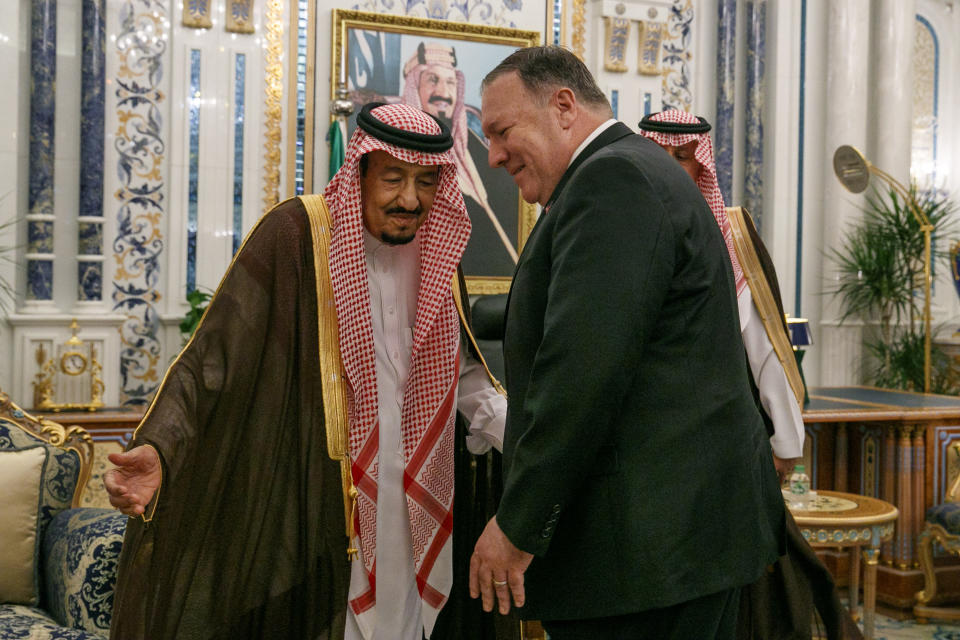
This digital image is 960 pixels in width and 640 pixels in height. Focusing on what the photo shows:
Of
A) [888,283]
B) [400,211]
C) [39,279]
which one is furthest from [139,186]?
[888,283]

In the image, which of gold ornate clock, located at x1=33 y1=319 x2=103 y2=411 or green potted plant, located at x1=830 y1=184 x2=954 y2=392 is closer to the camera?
gold ornate clock, located at x1=33 y1=319 x2=103 y2=411

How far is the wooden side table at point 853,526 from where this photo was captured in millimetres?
3822

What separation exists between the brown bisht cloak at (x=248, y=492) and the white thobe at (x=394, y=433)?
14cm

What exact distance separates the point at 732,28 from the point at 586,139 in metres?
4.86

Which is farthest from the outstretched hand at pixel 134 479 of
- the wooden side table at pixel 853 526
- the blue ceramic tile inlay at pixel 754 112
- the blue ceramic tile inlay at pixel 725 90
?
the blue ceramic tile inlay at pixel 754 112

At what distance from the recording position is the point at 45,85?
4.88 m

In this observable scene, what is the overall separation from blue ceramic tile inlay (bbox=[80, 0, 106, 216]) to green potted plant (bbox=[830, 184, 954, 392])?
14.8ft

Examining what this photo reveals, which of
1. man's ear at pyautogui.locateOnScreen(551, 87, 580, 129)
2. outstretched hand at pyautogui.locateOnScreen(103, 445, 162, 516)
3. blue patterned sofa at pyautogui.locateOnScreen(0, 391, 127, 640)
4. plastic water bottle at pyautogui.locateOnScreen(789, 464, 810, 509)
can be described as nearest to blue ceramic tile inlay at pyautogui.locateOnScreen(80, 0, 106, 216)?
blue patterned sofa at pyautogui.locateOnScreen(0, 391, 127, 640)

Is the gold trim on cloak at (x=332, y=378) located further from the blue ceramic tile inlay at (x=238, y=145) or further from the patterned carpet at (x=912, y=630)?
the patterned carpet at (x=912, y=630)

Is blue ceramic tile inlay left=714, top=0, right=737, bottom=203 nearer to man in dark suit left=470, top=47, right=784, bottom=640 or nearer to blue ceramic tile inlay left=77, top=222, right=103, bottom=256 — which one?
blue ceramic tile inlay left=77, top=222, right=103, bottom=256

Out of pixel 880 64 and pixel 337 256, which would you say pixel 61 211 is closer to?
pixel 337 256

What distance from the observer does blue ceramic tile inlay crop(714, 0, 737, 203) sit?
6312mm

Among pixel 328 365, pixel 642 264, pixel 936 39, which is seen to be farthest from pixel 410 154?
pixel 936 39

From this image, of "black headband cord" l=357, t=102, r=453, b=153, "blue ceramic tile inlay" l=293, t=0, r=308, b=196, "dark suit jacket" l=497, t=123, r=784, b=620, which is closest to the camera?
"dark suit jacket" l=497, t=123, r=784, b=620
